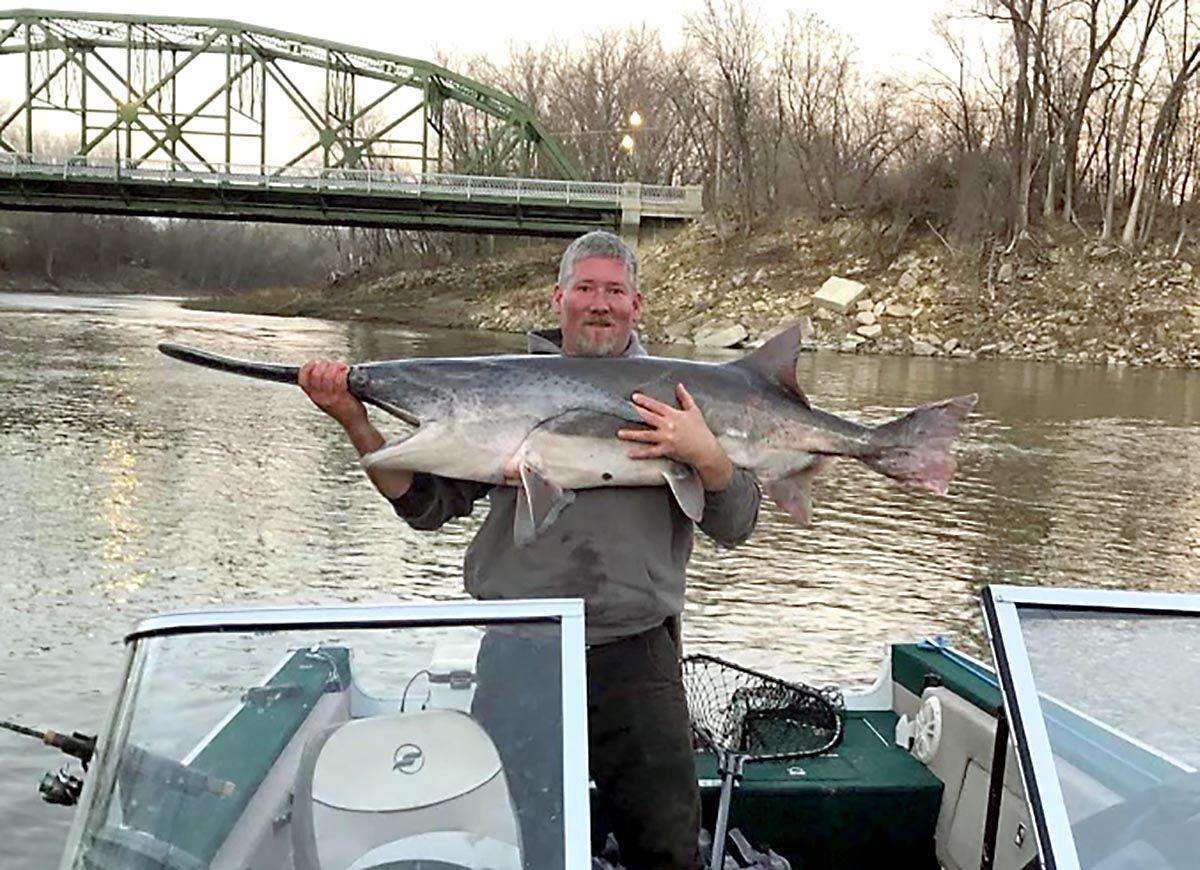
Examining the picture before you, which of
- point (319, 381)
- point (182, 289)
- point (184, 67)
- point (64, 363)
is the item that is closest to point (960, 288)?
point (64, 363)

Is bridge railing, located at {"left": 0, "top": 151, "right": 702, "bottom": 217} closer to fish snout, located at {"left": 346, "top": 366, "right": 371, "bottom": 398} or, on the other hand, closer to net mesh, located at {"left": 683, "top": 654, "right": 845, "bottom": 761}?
net mesh, located at {"left": 683, "top": 654, "right": 845, "bottom": 761}

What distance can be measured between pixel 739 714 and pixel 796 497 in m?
1.60

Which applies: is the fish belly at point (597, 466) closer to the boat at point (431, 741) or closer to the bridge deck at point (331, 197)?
the boat at point (431, 741)

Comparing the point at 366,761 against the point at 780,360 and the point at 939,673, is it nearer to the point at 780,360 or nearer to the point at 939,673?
the point at 780,360

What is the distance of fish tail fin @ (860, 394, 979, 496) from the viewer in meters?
3.52

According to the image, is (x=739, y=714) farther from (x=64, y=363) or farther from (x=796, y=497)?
(x=64, y=363)

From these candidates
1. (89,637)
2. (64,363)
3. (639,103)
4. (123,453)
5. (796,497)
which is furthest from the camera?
(639,103)

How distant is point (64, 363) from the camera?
959 inches

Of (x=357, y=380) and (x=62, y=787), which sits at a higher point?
(x=357, y=380)

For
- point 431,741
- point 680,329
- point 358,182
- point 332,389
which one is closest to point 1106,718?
point 431,741

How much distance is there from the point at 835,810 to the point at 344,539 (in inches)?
281

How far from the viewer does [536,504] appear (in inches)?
118

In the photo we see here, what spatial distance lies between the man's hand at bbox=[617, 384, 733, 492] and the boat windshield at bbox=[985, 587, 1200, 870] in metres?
0.89

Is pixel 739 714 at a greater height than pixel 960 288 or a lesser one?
lesser
